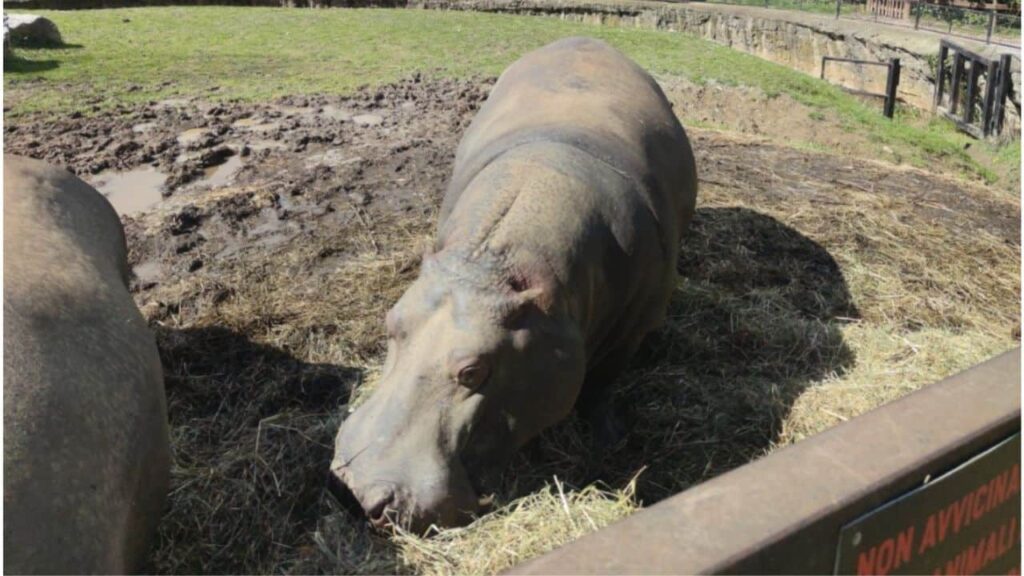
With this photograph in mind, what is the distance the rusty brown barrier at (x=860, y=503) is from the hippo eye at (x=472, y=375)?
1.50 meters

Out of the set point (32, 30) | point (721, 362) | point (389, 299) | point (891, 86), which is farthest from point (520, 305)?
point (32, 30)

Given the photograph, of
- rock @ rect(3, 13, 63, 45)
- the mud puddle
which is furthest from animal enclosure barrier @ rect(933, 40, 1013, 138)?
rock @ rect(3, 13, 63, 45)

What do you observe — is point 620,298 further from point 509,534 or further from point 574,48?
point 574,48

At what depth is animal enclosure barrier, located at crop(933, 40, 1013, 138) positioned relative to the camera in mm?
12688

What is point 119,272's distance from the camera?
3717 mm

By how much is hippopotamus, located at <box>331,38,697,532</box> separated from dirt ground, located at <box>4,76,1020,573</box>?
1.03 ft

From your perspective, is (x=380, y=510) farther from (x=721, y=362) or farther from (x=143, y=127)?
(x=143, y=127)

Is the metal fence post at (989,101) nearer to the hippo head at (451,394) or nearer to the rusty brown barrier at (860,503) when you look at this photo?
the hippo head at (451,394)

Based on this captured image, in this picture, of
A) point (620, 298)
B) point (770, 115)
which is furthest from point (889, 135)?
point (620, 298)

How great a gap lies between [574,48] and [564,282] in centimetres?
250

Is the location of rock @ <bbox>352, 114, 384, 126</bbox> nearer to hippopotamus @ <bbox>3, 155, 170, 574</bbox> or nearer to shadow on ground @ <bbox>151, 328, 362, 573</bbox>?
shadow on ground @ <bbox>151, 328, 362, 573</bbox>

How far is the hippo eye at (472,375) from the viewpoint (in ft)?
10.2

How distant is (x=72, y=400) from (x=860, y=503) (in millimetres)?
2080

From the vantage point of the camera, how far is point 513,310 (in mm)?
3186
